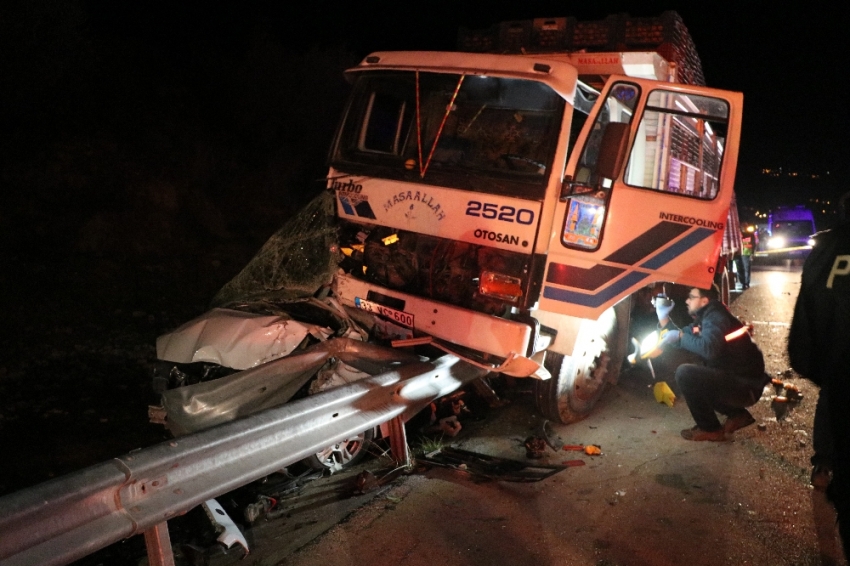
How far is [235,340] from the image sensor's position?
13.9 feet

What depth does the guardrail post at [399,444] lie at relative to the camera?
4254 mm

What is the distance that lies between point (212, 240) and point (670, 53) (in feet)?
29.8

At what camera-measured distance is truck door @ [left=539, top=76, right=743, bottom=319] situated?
4.36 meters

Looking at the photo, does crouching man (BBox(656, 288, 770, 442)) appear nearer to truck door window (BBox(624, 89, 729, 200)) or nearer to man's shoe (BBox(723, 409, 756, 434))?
man's shoe (BBox(723, 409, 756, 434))

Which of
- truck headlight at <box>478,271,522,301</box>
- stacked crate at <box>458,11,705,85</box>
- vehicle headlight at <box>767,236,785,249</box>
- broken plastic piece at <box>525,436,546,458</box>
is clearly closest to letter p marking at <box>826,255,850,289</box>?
truck headlight at <box>478,271,522,301</box>

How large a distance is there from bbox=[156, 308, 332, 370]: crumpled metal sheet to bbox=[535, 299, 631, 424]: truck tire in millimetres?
1914

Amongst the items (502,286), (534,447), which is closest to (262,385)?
(502,286)

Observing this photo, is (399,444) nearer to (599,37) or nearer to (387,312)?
(387,312)

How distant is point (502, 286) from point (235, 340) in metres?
1.87

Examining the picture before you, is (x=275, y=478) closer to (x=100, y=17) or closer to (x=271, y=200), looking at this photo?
(x=271, y=200)

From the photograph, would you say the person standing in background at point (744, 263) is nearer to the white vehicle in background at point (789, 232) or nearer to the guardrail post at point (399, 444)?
the guardrail post at point (399, 444)

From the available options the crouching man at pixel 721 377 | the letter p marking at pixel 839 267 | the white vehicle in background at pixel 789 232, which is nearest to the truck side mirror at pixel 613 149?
the crouching man at pixel 721 377

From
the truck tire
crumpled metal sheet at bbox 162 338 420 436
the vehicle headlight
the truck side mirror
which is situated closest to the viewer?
crumpled metal sheet at bbox 162 338 420 436

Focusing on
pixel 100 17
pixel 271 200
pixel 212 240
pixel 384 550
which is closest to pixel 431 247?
pixel 384 550
